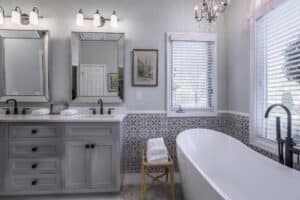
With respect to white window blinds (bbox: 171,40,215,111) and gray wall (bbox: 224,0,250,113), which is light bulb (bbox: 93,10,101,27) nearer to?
white window blinds (bbox: 171,40,215,111)

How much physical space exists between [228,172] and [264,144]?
1.52 ft

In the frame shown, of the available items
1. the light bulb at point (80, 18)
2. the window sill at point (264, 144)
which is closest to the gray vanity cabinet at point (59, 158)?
the light bulb at point (80, 18)

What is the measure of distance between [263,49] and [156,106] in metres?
1.46

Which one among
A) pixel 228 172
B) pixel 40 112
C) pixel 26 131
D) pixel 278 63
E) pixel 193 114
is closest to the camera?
pixel 278 63

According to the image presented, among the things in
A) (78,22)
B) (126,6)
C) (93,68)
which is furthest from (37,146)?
(126,6)

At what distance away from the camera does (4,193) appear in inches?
89.7

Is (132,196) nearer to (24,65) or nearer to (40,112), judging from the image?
(40,112)

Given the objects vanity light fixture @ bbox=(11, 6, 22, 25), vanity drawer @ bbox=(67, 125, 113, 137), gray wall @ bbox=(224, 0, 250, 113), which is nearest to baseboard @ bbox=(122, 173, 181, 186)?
vanity drawer @ bbox=(67, 125, 113, 137)

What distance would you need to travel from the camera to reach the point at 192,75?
9.85ft

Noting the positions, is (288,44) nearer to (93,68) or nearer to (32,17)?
(93,68)

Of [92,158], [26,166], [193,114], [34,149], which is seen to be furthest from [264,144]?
[26,166]

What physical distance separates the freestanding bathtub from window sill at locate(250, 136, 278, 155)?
18cm

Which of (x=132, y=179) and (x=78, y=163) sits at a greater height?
(x=78, y=163)

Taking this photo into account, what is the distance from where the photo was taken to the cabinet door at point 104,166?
2.32m
